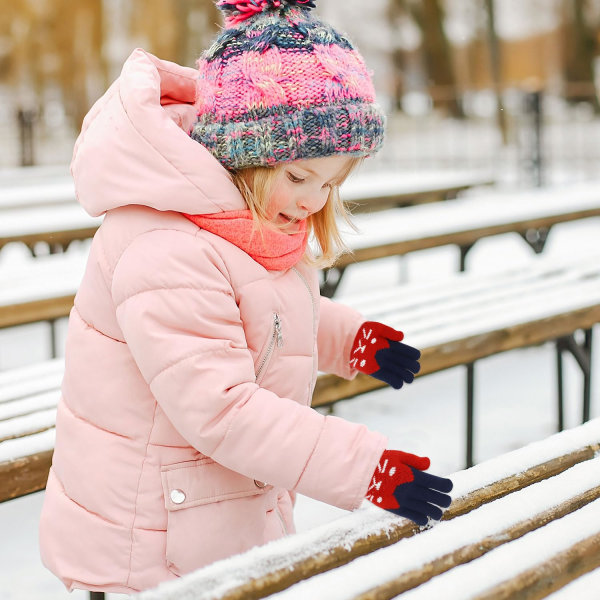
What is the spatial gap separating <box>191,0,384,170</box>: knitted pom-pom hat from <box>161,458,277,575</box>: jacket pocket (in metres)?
0.47

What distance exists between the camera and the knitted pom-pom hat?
4.09 ft

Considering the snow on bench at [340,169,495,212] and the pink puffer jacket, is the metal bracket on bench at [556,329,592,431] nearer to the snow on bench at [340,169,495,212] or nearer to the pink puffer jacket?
the pink puffer jacket

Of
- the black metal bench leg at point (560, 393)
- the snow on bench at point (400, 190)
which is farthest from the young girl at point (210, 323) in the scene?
the snow on bench at point (400, 190)

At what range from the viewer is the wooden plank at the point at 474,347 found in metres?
2.03

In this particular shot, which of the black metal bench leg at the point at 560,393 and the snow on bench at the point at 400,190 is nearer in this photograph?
the black metal bench leg at the point at 560,393

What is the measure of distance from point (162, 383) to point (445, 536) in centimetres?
43

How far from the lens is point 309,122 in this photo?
125 centimetres

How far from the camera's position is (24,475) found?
1.56 metres

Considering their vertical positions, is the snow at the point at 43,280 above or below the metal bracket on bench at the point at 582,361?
above

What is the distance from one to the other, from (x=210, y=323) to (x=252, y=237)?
0.17m

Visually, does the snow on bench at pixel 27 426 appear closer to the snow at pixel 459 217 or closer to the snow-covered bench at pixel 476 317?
the snow-covered bench at pixel 476 317

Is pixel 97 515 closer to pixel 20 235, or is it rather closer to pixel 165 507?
pixel 165 507

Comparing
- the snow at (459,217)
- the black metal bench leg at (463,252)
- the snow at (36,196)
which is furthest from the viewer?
the snow at (36,196)

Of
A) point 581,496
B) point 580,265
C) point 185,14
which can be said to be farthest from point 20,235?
point 185,14
